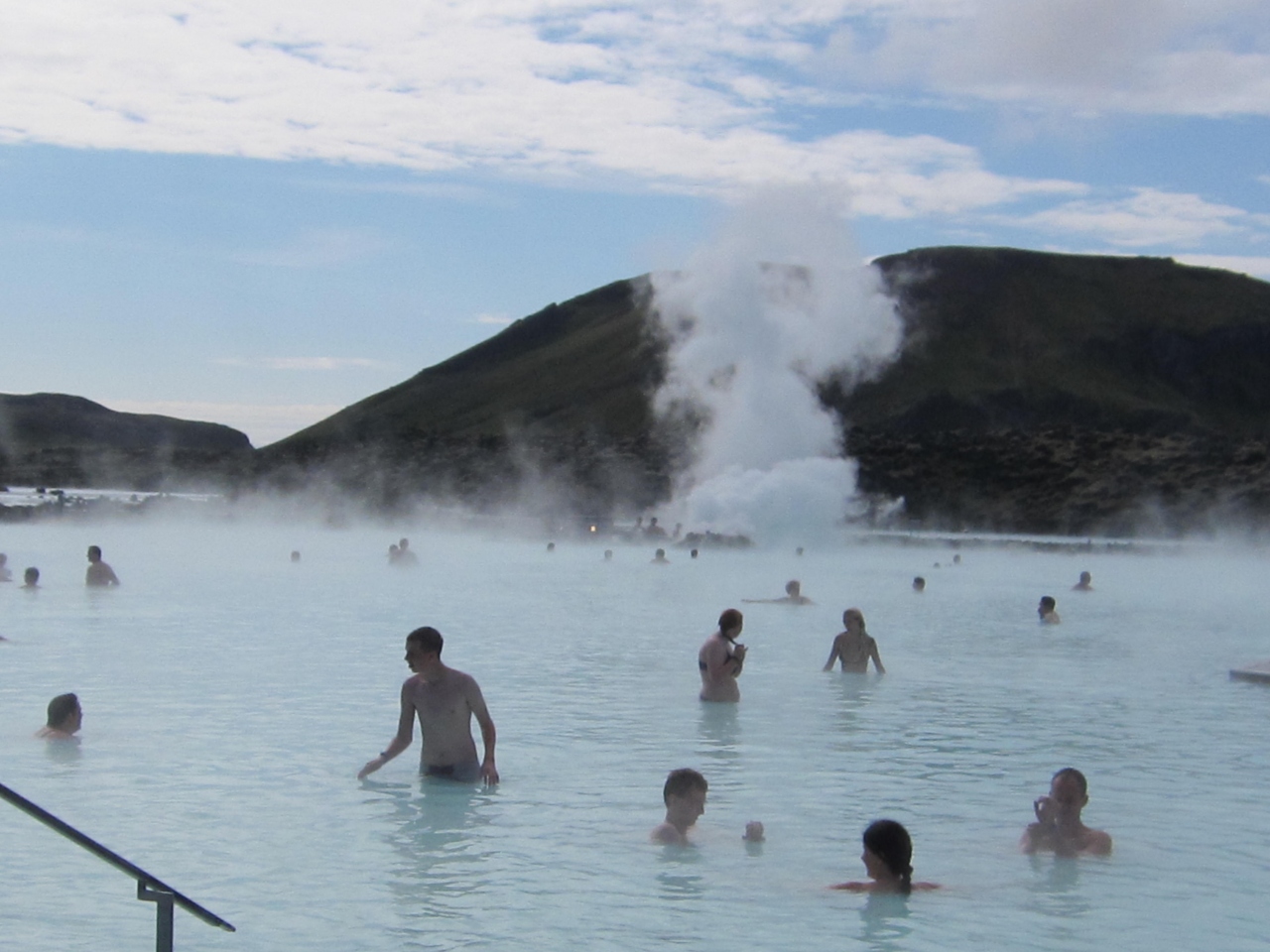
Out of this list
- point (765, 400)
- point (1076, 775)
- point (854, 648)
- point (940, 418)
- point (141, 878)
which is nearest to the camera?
point (141, 878)

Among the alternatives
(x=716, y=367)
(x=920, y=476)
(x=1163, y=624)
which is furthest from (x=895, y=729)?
(x=920, y=476)

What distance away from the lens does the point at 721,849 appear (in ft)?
25.5

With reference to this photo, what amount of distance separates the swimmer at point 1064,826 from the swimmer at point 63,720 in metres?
6.24

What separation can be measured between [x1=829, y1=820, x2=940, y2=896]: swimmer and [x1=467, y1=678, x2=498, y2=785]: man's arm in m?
2.35

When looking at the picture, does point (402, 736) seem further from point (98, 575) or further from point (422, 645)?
point (98, 575)

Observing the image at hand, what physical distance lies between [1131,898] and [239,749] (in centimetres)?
583

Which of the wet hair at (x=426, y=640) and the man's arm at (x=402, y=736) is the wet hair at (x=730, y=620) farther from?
the wet hair at (x=426, y=640)

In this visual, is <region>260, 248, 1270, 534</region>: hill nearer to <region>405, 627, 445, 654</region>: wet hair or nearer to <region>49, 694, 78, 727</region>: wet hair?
<region>49, 694, 78, 727</region>: wet hair

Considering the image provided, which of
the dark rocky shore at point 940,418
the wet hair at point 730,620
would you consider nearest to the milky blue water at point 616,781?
the wet hair at point 730,620

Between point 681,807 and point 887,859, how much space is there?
1.31 meters

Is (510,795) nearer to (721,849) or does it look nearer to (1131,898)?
(721,849)

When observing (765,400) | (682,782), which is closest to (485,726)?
(682,782)

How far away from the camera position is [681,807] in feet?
25.7

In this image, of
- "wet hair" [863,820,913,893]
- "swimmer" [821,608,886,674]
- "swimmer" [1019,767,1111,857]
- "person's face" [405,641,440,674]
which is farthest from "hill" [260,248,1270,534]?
"wet hair" [863,820,913,893]
